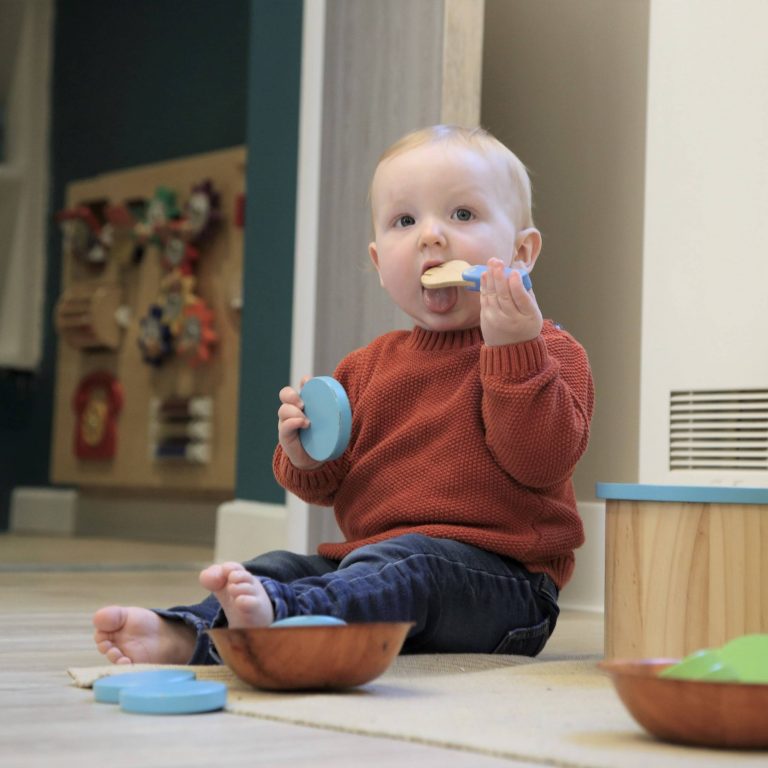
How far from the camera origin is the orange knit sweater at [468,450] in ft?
4.06

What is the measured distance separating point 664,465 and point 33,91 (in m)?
3.08

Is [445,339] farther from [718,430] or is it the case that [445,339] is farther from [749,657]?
[749,657]

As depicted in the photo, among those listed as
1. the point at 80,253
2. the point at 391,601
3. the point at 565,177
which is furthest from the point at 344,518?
the point at 80,253

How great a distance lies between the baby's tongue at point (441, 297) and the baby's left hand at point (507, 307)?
14cm

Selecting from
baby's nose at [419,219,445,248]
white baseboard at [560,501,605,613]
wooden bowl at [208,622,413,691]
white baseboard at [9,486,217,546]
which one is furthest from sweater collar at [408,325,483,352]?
white baseboard at [9,486,217,546]

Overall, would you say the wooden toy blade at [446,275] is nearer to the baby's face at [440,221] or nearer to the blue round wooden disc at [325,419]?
the baby's face at [440,221]

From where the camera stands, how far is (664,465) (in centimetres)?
165

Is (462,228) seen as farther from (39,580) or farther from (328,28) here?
(39,580)

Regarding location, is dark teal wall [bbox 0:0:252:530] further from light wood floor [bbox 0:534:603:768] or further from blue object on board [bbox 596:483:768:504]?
blue object on board [bbox 596:483:768:504]

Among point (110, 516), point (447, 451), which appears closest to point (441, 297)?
point (447, 451)

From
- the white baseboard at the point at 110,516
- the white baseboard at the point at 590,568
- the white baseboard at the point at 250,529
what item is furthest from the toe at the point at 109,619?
the white baseboard at the point at 110,516

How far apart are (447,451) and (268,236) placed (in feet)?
4.22

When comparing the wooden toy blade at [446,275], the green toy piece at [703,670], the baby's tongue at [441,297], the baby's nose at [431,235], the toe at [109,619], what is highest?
the baby's nose at [431,235]

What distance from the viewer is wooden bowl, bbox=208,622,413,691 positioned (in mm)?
948
